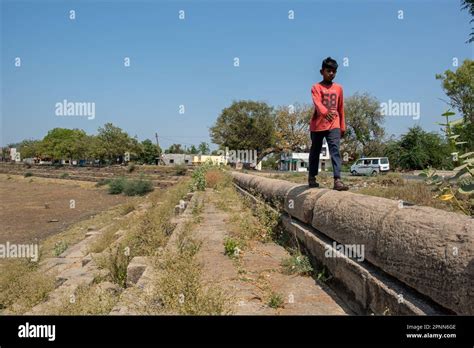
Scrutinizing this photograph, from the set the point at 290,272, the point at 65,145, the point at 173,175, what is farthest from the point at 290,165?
the point at 290,272

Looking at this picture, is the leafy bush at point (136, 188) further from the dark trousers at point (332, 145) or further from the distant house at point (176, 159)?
the distant house at point (176, 159)

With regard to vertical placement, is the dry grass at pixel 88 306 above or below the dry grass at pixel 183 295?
below

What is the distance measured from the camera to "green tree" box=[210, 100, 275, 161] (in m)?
47.0

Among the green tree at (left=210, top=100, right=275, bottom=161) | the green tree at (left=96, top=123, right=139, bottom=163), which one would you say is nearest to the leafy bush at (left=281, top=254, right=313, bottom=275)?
the green tree at (left=210, top=100, right=275, bottom=161)

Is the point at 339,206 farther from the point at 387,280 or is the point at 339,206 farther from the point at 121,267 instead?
the point at 121,267


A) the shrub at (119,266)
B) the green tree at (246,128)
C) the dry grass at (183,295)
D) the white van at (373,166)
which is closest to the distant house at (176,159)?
the green tree at (246,128)

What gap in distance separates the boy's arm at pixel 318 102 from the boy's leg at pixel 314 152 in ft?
1.02

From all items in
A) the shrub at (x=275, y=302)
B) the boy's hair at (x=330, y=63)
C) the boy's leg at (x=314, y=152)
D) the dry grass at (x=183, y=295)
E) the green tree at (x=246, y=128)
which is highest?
the green tree at (x=246, y=128)

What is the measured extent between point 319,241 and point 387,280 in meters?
1.22

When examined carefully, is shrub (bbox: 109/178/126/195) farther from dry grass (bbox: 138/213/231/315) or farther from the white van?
dry grass (bbox: 138/213/231/315)

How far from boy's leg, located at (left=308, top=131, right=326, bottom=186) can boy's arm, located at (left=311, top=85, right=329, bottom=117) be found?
312 mm

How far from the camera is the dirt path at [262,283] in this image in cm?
274

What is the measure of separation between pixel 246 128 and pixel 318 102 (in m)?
43.2
